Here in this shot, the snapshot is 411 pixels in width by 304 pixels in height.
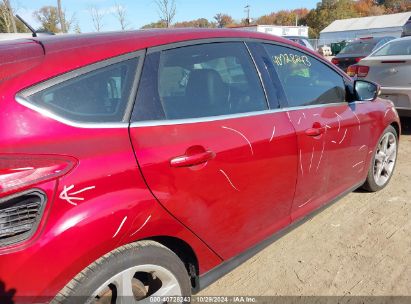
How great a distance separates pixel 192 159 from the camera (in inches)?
75.9

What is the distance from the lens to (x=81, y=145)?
1.61 m

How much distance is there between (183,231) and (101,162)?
575 millimetres

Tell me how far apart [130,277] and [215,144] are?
0.79 metres

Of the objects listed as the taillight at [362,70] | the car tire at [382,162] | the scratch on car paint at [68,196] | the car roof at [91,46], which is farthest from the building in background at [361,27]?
the scratch on car paint at [68,196]

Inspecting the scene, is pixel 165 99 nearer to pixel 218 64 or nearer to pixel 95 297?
pixel 218 64

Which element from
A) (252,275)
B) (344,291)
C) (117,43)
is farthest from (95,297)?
(344,291)

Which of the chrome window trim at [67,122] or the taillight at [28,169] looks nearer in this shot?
the taillight at [28,169]

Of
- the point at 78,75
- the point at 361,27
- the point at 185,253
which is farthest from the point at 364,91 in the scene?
the point at 361,27

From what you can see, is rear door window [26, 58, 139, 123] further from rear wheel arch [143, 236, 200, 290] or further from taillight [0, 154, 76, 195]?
rear wheel arch [143, 236, 200, 290]

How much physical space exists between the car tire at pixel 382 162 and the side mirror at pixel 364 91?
0.48 m

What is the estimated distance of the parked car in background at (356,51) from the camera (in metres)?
11.3

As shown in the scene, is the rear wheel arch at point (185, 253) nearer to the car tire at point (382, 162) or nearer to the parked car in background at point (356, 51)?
the car tire at point (382, 162)

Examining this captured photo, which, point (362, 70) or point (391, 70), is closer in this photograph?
point (391, 70)

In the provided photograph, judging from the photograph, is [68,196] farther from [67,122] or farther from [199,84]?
[199,84]
